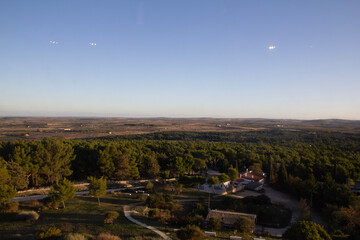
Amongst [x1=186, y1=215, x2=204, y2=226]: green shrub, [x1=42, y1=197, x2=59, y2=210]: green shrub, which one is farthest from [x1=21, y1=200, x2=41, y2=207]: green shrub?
[x1=186, y1=215, x2=204, y2=226]: green shrub

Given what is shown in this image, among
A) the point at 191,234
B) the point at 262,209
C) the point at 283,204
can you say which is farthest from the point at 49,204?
the point at 283,204

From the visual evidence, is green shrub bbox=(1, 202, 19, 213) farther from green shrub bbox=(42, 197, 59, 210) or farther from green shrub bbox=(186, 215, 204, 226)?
green shrub bbox=(186, 215, 204, 226)

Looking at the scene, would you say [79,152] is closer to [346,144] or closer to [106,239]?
[106,239]

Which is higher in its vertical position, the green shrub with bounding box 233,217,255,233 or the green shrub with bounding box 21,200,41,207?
the green shrub with bounding box 21,200,41,207

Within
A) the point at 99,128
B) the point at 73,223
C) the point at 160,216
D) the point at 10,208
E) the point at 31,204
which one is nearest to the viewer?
the point at 73,223

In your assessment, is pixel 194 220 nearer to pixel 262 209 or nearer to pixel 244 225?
pixel 244 225

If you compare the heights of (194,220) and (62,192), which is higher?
(62,192)

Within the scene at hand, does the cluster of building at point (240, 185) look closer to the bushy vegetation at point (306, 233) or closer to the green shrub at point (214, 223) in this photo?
the green shrub at point (214, 223)

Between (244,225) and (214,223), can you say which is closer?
(244,225)

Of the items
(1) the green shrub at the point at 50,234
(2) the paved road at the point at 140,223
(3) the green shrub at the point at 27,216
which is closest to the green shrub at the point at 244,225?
(2) the paved road at the point at 140,223

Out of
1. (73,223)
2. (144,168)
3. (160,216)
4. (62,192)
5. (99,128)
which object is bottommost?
(144,168)
